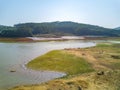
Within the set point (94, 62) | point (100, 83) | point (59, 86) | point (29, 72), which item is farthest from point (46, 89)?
point (94, 62)

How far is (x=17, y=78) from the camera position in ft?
102

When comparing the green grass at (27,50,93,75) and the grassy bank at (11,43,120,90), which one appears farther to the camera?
the green grass at (27,50,93,75)

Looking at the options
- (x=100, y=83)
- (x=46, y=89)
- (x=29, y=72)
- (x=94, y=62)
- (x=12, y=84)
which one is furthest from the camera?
(x=94, y=62)

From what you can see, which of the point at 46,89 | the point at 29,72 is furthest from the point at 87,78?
the point at 29,72

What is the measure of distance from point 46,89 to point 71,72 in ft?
42.8

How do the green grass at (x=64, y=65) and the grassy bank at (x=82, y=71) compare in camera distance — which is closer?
the grassy bank at (x=82, y=71)

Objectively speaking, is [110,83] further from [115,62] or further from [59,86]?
[115,62]

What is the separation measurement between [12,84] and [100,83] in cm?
992

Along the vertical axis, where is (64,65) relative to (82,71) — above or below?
→ above

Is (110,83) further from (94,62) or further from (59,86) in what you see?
(94,62)

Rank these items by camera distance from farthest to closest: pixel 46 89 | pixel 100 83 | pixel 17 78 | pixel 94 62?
pixel 94 62 → pixel 17 78 → pixel 100 83 → pixel 46 89

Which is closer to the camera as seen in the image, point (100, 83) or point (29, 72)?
point (100, 83)

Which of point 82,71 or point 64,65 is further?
point 64,65

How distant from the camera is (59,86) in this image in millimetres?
24094
